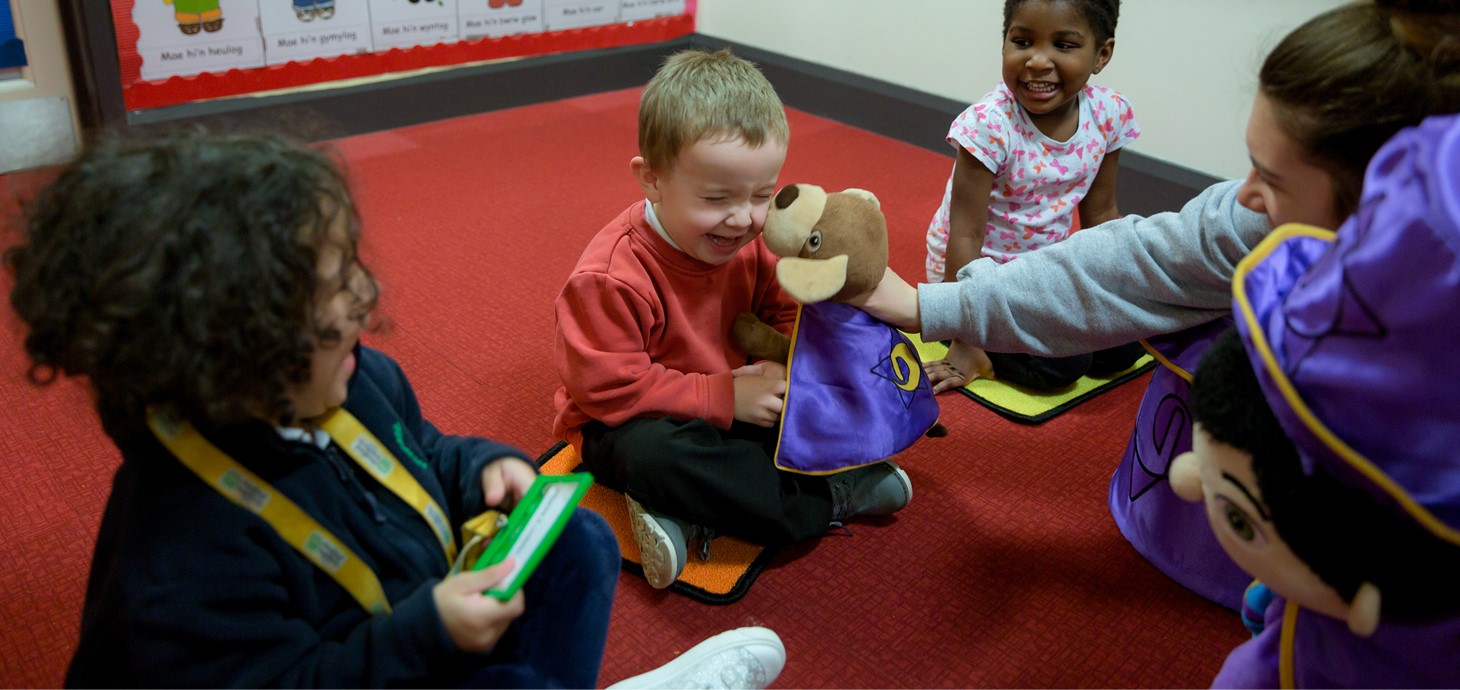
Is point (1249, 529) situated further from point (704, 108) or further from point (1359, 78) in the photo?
point (704, 108)

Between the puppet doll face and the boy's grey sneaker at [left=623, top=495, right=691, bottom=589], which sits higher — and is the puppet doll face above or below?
above

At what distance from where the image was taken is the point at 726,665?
42.6 inches

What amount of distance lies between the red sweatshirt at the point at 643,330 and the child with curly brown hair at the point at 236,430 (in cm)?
42

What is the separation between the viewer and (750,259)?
1392mm

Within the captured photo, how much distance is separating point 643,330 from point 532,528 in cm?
49

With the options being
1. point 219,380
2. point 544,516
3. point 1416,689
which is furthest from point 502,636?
point 1416,689

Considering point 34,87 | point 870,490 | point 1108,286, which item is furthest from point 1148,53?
point 34,87

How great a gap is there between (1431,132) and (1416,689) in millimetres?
425

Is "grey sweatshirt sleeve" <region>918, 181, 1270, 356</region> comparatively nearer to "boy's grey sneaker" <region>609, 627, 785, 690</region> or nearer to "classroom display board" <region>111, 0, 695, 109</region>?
"boy's grey sneaker" <region>609, 627, 785, 690</region>

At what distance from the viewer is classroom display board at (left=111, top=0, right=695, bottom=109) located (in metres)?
2.42

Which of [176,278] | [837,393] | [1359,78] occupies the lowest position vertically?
[837,393]

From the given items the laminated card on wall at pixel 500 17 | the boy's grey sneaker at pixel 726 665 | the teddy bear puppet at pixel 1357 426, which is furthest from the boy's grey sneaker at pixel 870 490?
the laminated card on wall at pixel 500 17

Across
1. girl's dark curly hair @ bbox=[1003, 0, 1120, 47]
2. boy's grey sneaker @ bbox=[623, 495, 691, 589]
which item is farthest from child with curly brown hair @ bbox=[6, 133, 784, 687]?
girl's dark curly hair @ bbox=[1003, 0, 1120, 47]

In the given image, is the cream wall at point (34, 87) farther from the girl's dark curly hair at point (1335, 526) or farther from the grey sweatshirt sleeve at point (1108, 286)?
the girl's dark curly hair at point (1335, 526)
